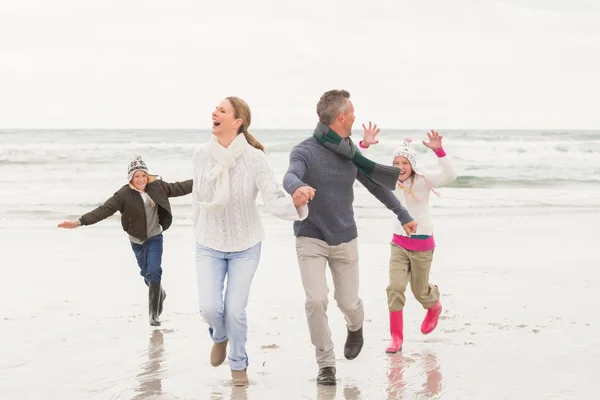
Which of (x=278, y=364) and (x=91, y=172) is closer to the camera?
(x=278, y=364)

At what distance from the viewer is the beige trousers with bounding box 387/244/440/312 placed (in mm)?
7203

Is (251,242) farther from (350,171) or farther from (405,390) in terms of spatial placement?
(405,390)

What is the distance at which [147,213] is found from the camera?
26.5 feet

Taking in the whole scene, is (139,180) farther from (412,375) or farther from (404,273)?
(412,375)

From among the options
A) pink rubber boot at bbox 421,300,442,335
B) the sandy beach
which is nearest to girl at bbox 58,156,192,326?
the sandy beach

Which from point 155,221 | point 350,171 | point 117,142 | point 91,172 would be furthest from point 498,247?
point 117,142

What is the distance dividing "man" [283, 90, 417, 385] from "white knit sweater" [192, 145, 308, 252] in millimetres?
255

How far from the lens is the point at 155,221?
26.8ft

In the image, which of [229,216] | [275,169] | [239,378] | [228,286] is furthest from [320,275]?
[275,169]

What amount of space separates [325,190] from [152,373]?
6.02 feet

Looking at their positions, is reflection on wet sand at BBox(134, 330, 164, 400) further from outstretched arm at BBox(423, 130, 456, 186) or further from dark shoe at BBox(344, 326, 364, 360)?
outstretched arm at BBox(423, 130, 456, 186)

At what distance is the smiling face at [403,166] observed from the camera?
23.5ft

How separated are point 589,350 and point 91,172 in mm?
26502
